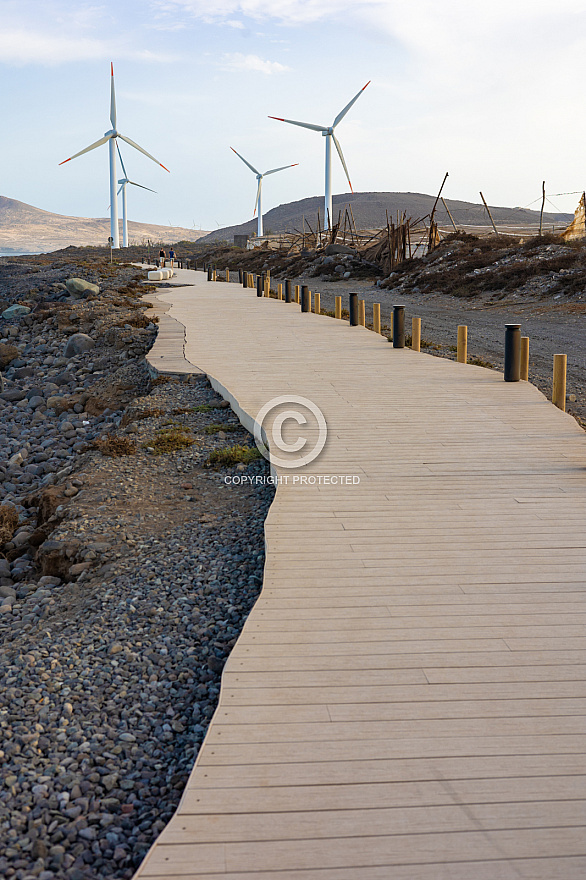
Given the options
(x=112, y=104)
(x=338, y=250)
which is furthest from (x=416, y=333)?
(x=112, y=104)

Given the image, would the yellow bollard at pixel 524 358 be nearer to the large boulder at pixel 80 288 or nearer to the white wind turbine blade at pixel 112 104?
the large boulder at pixel 80 288

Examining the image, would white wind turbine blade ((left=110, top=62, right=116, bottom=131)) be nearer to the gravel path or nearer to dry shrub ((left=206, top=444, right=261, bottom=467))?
the gravel path

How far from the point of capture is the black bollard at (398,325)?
52.5 feet

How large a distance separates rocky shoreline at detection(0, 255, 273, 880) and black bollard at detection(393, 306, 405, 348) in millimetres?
4792

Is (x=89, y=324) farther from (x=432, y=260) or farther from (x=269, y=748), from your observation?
(x=269, y=748)

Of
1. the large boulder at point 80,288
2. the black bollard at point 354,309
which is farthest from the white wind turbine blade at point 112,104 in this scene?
the black bollard at point 354,309

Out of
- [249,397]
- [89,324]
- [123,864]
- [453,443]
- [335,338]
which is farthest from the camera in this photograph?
[89,324]

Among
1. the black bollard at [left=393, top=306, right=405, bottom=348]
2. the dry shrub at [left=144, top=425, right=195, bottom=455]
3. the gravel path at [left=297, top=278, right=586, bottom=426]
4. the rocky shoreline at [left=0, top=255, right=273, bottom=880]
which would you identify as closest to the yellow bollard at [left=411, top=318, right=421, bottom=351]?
the black bollard at [left=393, top=306, right=405, bottom=348]

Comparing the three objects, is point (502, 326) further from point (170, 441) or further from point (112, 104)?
point (112, 104)

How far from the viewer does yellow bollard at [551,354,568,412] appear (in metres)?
10.7

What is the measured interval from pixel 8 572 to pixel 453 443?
5.10 metres

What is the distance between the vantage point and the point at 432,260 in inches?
1555

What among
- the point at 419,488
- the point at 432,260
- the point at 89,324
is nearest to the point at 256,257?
the point at 432,260

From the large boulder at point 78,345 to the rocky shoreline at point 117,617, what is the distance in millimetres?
8506
